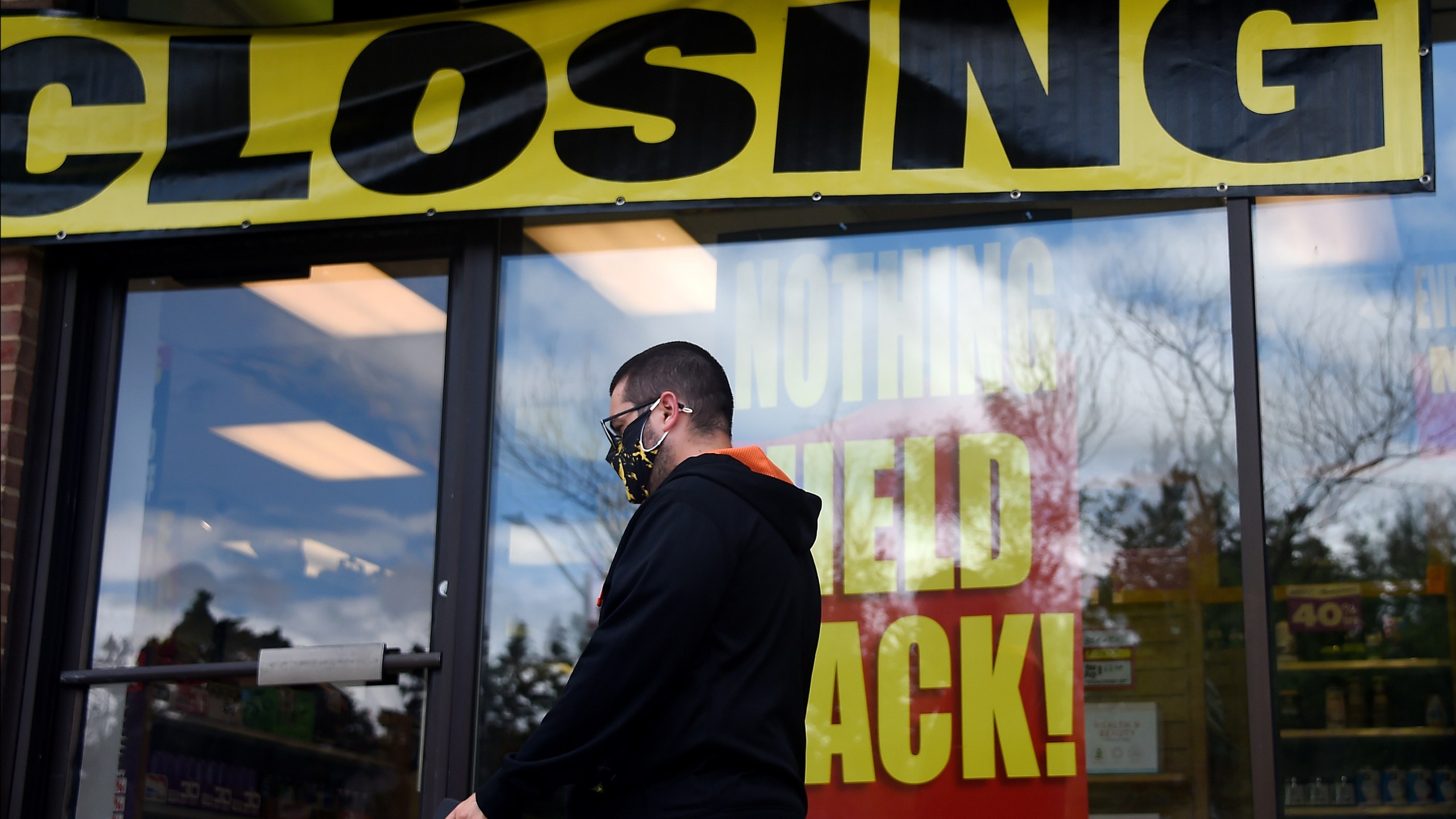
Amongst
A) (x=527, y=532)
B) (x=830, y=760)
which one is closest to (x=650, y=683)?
(x=830, y=760)

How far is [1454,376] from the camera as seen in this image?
4.61 m

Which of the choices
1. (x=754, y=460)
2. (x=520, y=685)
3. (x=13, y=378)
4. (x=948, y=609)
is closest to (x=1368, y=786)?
(x=948, y=609)

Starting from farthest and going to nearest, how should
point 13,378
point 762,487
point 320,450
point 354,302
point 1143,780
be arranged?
point 354,302 → point 320,450 → point 13,378 → point 1143,780 → point 762,487

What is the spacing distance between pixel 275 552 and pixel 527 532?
0.93 metres

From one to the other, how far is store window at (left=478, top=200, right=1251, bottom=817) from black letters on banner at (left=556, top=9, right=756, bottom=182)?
1.16 feet

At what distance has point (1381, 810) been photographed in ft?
14.3

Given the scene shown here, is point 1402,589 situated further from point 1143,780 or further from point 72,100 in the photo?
point 72,100

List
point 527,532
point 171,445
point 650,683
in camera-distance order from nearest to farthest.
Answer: point 650,683, point 527,532, point 171,445

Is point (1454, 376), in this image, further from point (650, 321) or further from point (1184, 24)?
point (650, 321)

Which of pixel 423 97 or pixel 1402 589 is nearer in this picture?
pixel 1402 589

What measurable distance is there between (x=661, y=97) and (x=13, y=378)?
242 cm

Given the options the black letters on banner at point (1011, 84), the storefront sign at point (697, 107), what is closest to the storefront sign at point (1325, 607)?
the storefront sign at point (697, 107)

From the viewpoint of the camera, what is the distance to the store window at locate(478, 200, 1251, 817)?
432 cm

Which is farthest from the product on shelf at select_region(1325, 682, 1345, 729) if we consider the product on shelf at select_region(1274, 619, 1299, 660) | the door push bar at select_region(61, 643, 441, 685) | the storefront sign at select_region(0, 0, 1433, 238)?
the door push bar at select_region(61, 643, 441, 685)
